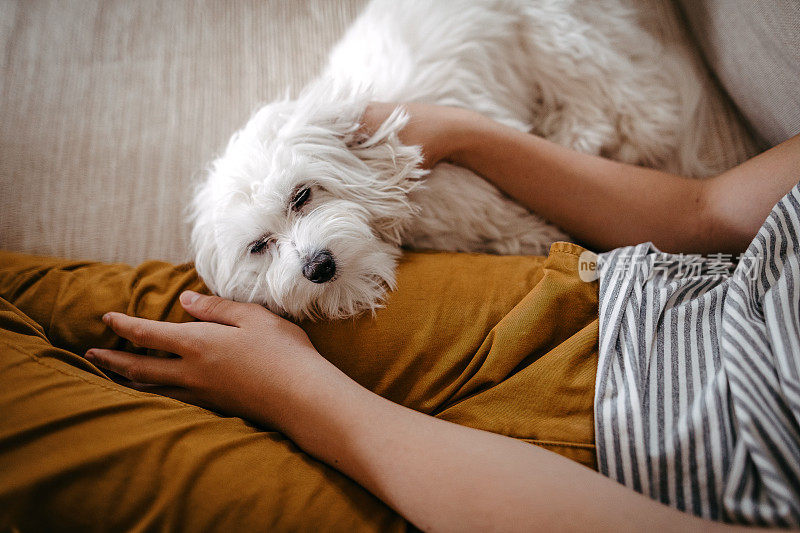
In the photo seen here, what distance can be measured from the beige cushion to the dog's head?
769 millimetres

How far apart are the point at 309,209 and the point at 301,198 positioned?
30 mm

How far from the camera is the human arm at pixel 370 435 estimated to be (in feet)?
1.77

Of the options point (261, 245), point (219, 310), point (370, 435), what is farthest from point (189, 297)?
point (370, 435)

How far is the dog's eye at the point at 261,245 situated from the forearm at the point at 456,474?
1.18 ft

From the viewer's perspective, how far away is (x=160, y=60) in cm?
126

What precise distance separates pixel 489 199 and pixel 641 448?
0.61 m

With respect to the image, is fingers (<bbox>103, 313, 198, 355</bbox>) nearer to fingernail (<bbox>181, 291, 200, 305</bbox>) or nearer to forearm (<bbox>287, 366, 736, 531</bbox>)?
fingernail (<bbox>181, 291, 200, 305</bbox>)

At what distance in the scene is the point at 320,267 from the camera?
2.78 ft

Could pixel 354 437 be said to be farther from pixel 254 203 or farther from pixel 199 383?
pixel 254 203

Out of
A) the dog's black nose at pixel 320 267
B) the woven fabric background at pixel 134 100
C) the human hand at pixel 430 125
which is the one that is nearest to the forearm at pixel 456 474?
the dog's black nose at pixel 320 267

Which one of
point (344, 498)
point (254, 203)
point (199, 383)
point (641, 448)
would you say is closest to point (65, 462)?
point (199, 383)

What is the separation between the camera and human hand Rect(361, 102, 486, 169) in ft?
3.19

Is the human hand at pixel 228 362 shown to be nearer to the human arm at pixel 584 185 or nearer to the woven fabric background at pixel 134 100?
the woven fabric background at pixel 134 100

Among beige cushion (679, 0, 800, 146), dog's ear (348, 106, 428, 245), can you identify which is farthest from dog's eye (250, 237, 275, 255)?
beige cushion (679, 0, 800, 146)
